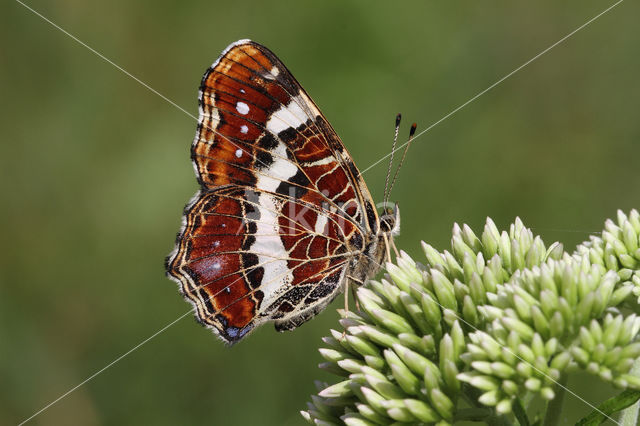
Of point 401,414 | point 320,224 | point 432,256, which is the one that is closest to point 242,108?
point 320,224

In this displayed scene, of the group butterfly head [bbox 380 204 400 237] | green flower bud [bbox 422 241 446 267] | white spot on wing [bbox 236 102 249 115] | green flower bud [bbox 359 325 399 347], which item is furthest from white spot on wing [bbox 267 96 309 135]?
green flower bud [bbox 359 325 399 347]

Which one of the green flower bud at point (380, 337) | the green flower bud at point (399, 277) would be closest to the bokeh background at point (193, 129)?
the green flower bud at point (399, 277)

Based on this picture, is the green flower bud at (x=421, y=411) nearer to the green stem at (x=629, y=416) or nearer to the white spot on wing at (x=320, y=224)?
the green stem at (x=629, y=416)

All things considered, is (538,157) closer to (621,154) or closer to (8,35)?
(621,154)

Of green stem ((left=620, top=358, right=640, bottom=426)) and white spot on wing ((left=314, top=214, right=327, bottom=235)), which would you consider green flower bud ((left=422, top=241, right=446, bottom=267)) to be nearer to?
white spot on wing ((left=314, top=214, right=327, bottom=235))

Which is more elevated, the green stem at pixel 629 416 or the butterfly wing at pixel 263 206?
the butterfly wing at pixel 263 206

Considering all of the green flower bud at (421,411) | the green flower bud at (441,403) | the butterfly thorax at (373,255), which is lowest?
the green flower bud at (421,411)

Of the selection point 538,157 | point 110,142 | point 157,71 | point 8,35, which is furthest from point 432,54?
point 8,35
